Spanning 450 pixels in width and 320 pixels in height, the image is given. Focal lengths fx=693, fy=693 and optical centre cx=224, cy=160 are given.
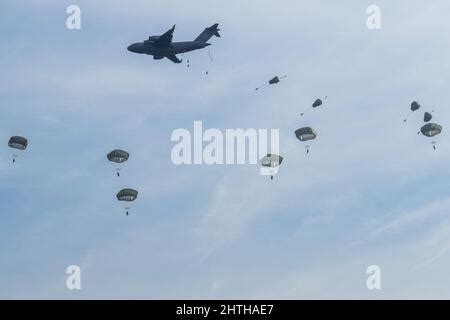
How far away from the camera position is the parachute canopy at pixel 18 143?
102 m

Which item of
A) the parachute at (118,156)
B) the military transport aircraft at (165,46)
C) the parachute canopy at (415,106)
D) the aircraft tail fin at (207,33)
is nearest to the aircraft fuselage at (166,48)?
the military transport aircraft at (165,46)

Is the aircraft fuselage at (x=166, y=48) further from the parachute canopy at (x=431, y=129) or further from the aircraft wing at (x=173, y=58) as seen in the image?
the parachute canopy at (x=431, y=129)

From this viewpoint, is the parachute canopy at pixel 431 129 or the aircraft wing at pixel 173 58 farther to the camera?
the aircraft wing at pixel 173 58

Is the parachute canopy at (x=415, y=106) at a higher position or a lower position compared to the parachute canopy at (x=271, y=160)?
higher

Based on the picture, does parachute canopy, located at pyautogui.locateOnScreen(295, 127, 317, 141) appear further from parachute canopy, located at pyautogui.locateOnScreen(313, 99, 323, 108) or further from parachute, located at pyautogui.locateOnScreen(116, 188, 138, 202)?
parachute, located at pyautogui.locateOnScreen(116, 188, 138, 202)

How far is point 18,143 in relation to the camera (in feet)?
335

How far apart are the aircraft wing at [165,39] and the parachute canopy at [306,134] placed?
2391 centimetres

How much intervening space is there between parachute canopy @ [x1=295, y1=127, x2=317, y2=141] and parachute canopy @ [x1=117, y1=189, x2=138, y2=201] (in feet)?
86.0

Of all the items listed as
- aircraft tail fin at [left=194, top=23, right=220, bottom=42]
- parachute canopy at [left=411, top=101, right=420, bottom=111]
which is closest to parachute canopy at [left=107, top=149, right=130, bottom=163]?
aircraft tail fin at [left=194, top=23, right=220, bottom=42]

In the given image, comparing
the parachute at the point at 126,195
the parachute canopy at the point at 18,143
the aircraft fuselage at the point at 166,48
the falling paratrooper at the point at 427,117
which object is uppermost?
the aircraft fuselage at the point at 166,48

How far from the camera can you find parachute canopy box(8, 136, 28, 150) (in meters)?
102

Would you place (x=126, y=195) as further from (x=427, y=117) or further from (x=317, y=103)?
(x=427, y=117)
